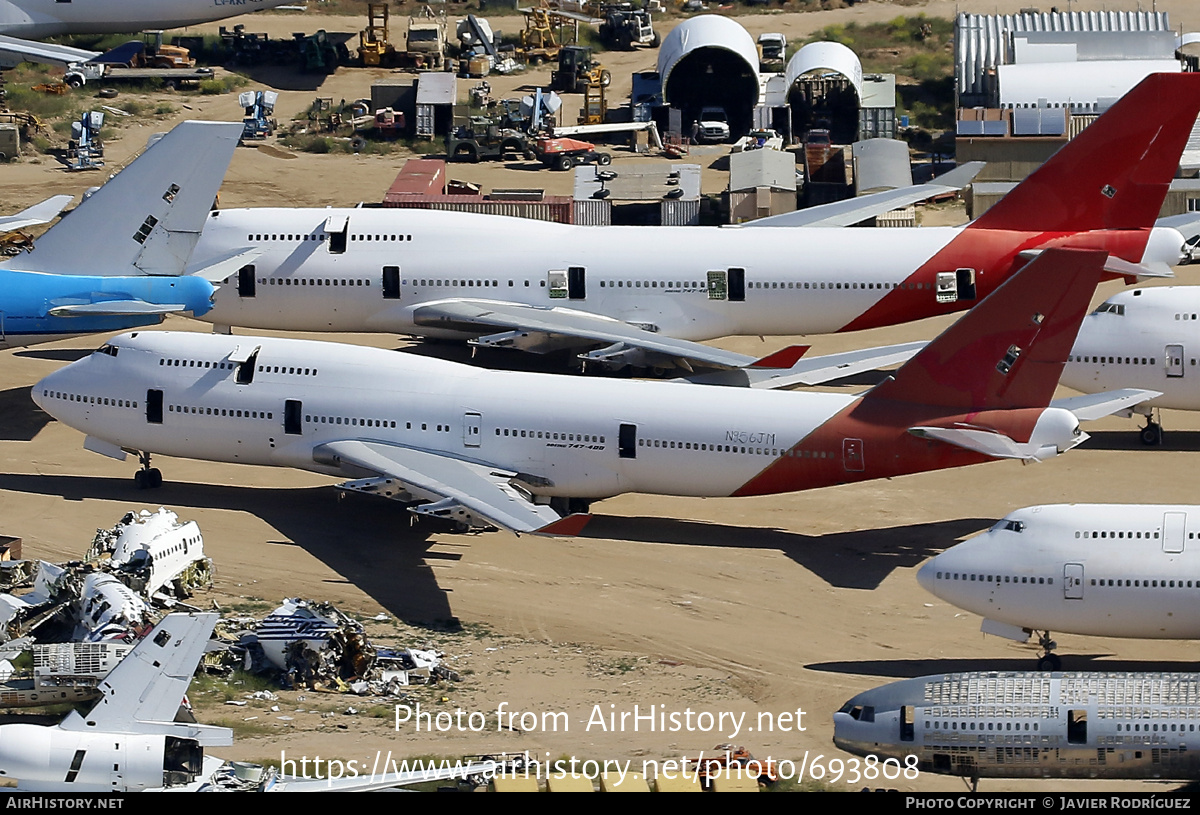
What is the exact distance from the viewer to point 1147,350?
55406 millimetres

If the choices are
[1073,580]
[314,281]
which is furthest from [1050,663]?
[314,281]

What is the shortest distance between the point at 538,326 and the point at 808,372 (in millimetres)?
9766

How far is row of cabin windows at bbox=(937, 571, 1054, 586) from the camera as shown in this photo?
40.3m

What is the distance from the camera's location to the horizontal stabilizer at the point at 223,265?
59.2 meters

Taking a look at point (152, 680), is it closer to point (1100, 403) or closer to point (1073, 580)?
point (1073, 580)

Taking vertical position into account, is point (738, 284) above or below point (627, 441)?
above

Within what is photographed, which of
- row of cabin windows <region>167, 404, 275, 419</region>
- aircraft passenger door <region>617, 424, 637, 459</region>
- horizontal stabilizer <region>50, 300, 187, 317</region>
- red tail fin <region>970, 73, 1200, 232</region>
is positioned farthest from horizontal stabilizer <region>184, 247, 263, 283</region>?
red tail fin <region>970, 73, 1200, 232</region>

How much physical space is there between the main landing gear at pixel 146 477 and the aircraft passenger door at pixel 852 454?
1909 centimetres

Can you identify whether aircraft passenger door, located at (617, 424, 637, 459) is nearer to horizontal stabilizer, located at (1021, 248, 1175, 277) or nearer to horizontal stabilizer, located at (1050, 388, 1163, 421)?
horizontal stabilizer, located at (1050, 388, 1163, 421)

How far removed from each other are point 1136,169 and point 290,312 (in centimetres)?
2748

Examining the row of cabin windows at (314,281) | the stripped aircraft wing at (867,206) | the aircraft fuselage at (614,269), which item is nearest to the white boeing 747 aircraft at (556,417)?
the row of cabin windows at (314,281)

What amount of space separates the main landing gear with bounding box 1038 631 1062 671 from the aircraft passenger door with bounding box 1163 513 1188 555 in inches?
130
